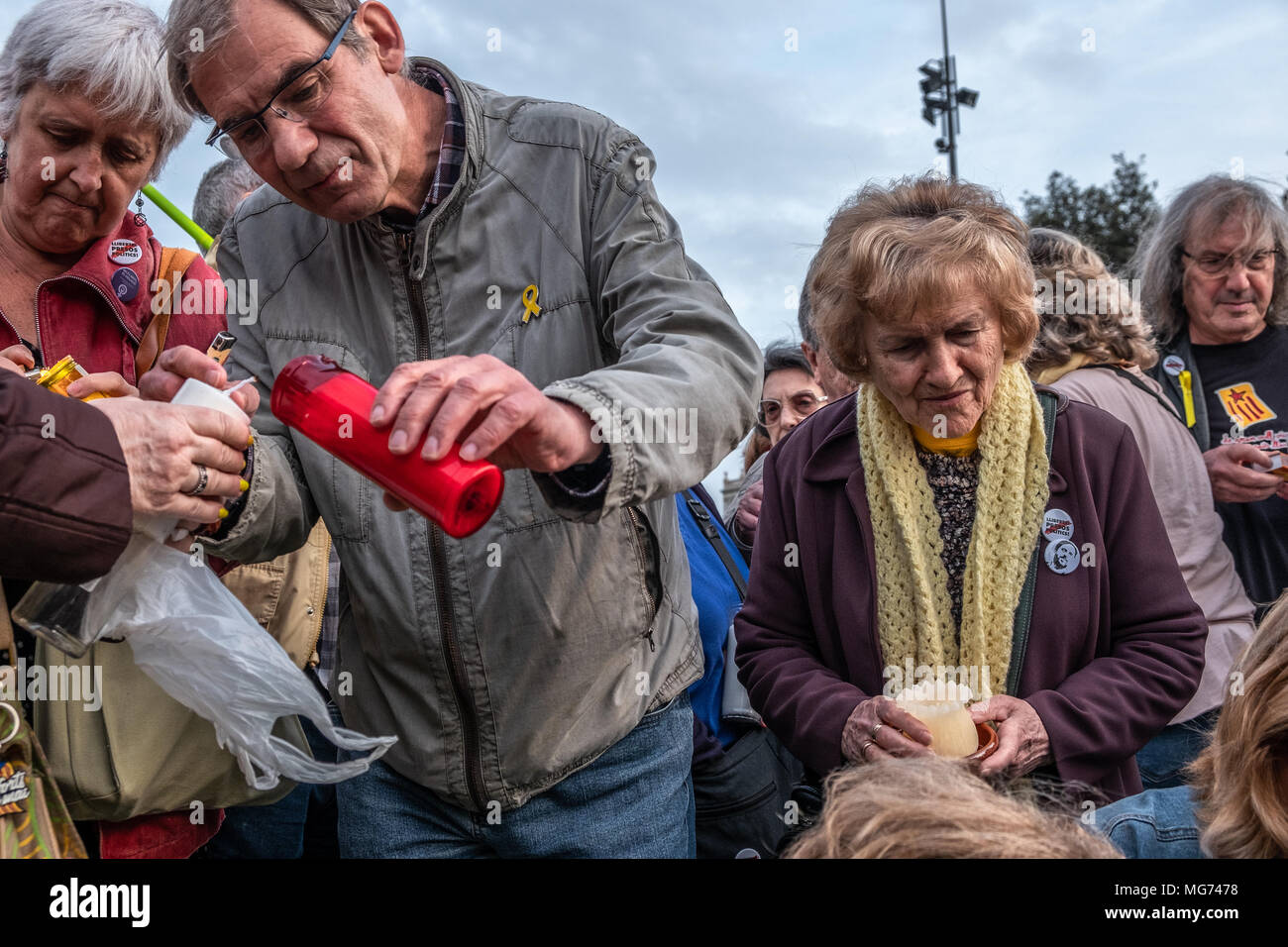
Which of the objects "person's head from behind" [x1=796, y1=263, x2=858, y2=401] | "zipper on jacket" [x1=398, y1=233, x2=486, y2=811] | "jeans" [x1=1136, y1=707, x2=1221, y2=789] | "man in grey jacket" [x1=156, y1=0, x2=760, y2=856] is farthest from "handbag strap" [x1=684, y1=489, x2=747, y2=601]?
"zipper on jacket" [x1=398, y1=233, x2=486, y2=811]

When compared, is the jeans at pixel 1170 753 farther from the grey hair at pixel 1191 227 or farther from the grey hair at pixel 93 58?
the grey hair at pixel 93 58

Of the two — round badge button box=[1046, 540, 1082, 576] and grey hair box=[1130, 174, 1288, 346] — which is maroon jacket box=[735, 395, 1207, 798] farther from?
grey hair box=[1130, 174, 1288, 346]

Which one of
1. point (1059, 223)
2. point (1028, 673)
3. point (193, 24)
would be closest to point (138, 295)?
point (193, 24)

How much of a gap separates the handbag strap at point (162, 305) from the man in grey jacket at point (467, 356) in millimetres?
398

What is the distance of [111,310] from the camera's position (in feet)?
8.45

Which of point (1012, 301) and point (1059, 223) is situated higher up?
point (1059, 223)

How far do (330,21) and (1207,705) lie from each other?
2.54 m

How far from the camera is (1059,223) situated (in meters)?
20.5

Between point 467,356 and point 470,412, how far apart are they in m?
0.51

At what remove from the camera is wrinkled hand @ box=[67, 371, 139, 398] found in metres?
2.01

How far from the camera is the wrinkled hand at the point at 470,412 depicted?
1.51 m

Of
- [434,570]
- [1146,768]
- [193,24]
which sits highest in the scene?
[193,24]
